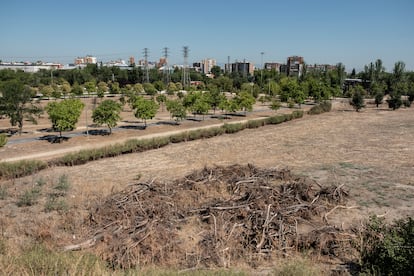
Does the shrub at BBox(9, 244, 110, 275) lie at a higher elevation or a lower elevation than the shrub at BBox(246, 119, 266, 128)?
higher

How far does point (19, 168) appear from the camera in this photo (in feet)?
60.3

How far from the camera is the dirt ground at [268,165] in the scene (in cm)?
1066

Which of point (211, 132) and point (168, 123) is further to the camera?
point (168, 123)

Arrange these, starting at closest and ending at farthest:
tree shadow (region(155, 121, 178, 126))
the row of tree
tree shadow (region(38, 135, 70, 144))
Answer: tree shadow (region(38, 135, 70, 144))
the row of tree
tree shadow (region(155, 121, 178, 126))

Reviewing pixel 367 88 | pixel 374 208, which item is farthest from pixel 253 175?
pixel 367 88

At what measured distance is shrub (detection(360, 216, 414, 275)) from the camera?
6.49 metres

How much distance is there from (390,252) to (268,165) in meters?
11.6

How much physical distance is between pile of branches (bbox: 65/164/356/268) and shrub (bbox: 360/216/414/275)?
0.82 m

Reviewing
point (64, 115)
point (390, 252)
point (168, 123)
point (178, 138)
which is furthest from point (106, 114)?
point (390, 252)

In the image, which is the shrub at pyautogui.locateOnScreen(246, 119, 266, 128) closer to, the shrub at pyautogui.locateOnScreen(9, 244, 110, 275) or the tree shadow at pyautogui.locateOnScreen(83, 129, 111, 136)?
the tree shadow at pyautogui.locateOnScreen(83, 129, 111, 136)

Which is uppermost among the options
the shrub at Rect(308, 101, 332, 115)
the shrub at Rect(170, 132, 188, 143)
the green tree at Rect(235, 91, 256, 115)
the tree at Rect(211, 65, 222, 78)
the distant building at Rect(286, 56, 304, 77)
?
the distant building at Rect(286, 56, 304, 77)

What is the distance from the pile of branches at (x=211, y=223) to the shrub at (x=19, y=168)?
876cm

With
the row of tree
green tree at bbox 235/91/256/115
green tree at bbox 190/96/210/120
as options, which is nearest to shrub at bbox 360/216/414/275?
the row of tree

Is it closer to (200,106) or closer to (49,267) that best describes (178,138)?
(200,106)
